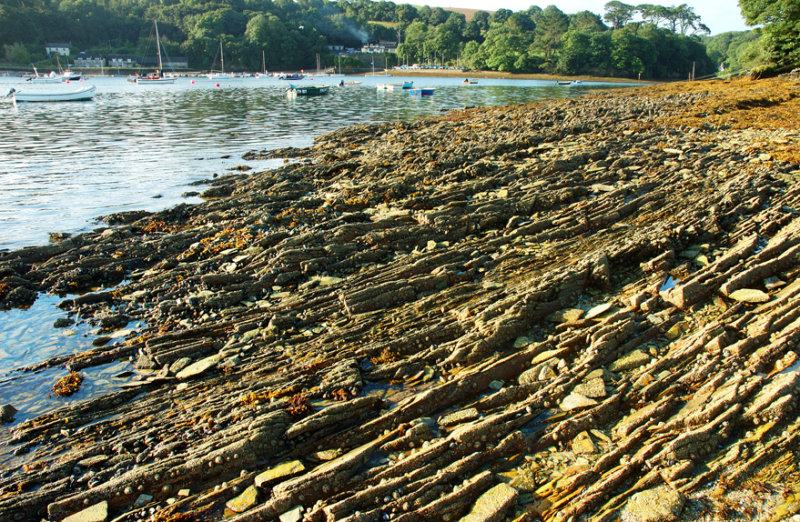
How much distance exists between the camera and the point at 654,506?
579cm

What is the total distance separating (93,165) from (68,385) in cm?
2927

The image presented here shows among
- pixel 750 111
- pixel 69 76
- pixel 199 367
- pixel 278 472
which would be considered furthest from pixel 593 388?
pixel 69 76

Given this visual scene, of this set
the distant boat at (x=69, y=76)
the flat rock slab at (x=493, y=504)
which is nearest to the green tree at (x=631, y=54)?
the distant boat at (x=69, y=76)

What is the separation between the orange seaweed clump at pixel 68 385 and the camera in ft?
30.9

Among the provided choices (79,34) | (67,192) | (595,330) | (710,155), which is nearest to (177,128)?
(67,192)

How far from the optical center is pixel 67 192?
25.8m

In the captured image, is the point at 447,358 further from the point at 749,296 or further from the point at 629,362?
the point at 749,296

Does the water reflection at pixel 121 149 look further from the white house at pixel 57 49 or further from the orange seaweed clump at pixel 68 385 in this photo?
the white house at pixel 57 49

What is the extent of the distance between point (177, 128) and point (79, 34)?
192955mm

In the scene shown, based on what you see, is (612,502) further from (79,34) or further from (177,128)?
(79,34)

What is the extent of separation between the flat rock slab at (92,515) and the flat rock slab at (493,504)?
4.97 metres

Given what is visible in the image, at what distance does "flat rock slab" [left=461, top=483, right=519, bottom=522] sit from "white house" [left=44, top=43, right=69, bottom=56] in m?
228

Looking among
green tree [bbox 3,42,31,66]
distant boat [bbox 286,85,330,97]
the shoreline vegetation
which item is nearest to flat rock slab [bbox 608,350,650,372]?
the shoreline vegetation

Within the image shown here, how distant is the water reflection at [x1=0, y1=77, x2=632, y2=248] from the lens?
22.9 meters
